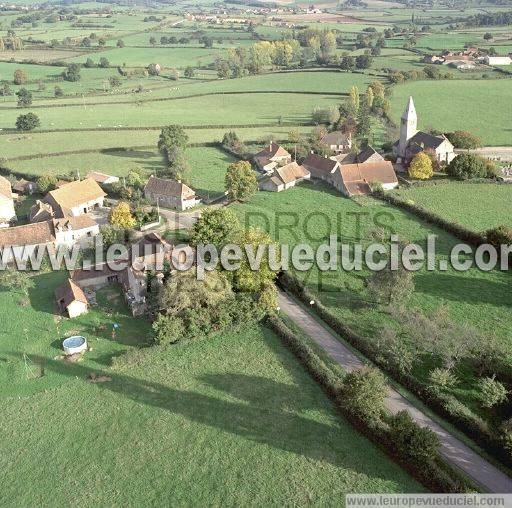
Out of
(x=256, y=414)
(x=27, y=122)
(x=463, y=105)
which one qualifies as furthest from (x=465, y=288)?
(x=27, y=122)

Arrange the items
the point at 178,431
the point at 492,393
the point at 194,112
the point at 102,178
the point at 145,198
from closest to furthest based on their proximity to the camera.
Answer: the point at 178,431, the point at 492,393, the point at 145,198, the point at 102,178, the point at 194,112

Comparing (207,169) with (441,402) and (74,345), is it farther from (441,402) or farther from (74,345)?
(441,402)

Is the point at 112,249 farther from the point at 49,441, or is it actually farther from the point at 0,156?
the point at 0,156

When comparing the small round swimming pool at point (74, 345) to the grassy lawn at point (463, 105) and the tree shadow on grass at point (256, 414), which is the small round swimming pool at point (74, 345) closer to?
the tree shadow on grass at point (256, 414)

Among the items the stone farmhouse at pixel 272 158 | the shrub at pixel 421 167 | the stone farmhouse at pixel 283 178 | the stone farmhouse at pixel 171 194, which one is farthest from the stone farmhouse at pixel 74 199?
the shrub at pixel 421 167

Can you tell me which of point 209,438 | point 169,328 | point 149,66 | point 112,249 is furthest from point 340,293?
point 149,66

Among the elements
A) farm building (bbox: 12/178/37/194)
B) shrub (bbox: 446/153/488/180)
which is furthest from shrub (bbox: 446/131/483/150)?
farm building (bbox: 12/178/37/194)
